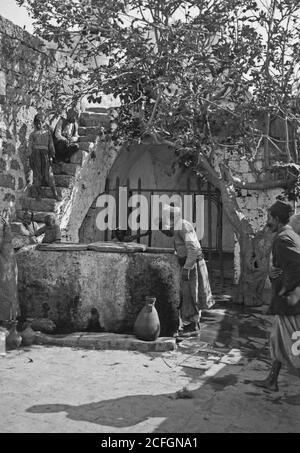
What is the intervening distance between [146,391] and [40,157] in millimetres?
5624

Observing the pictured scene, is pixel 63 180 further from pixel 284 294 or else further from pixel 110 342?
pixel 284 294

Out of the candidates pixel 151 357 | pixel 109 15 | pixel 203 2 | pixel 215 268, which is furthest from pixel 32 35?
pixel 215 268

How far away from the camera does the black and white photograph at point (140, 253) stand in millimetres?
4508

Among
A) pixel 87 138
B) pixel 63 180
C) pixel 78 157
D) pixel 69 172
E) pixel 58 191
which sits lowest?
pixel 58 191

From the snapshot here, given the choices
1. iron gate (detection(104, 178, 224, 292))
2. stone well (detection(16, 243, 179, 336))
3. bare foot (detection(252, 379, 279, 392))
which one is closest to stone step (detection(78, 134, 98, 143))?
iron gate (detection(104, 178, 224, 292))

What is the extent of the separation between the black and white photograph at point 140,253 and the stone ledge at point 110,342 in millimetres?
23

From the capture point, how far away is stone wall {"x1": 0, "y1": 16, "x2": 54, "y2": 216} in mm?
8695

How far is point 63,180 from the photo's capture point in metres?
9.90

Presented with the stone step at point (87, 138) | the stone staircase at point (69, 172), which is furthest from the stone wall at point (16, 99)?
the stone step at point (87, 138)

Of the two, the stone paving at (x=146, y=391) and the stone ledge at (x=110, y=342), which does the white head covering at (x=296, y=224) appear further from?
the stone ledge at (x=110, y=342)

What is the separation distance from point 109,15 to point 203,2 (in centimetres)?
166

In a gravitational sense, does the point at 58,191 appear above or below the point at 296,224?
above

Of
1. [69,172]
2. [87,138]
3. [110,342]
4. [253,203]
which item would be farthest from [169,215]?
[253,203]

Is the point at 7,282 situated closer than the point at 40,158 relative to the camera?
Yes
